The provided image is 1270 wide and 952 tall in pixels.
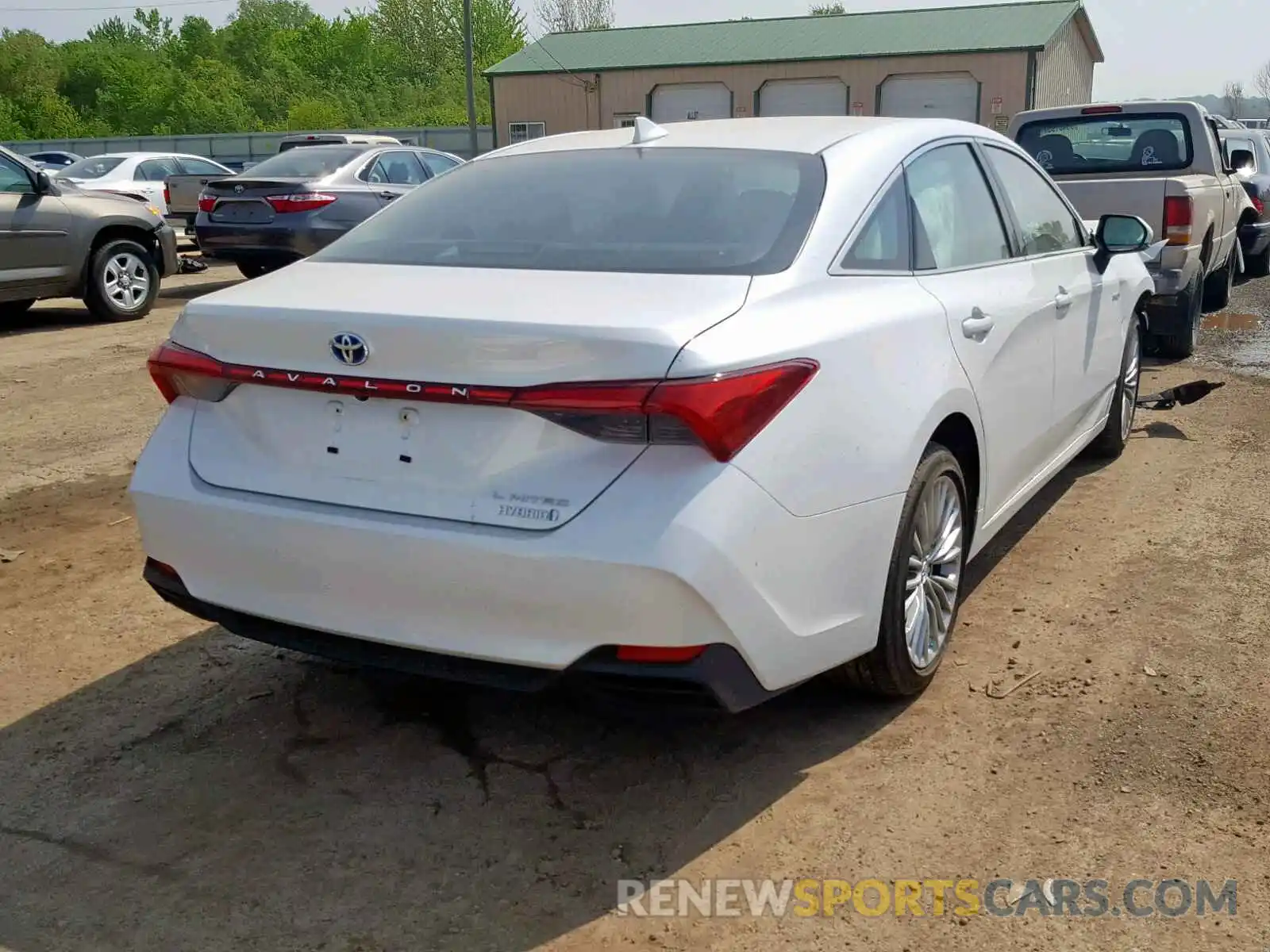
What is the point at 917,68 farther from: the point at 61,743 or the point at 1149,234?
the point at 61,743

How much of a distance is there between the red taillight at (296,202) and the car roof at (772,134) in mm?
9067

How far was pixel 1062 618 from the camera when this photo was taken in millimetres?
4227

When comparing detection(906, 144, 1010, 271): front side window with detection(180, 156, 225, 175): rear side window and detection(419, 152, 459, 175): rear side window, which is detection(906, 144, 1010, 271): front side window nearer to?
detection(419, 152, 459, 175): rear side window

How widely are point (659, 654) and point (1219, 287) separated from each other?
1068cm

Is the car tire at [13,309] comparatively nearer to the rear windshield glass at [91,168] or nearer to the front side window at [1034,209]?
the rear windshield glass at [91,168]

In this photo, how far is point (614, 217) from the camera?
3428 millimetres

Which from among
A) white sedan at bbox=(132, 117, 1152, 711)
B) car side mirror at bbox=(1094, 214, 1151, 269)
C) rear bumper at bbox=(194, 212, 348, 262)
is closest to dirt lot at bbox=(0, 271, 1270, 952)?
white sedan at bbox=(132, 117, 1152, 711)

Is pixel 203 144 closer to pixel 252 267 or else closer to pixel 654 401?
pixel 252 267

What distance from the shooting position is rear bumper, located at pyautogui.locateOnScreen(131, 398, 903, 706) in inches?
103

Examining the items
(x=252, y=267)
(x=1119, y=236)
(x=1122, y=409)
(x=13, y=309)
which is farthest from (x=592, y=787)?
(x=252, y=267)

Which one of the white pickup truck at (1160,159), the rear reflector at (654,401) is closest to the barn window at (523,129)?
the white pickup truck at (1160,159)

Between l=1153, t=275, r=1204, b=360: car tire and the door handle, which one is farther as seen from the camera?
l=1153, t=275, r=1204, b=360: car tire

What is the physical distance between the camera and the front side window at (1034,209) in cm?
454

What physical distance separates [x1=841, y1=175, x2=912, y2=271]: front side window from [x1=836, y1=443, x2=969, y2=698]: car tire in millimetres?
523
